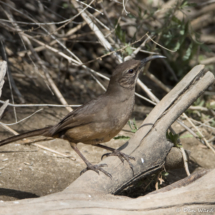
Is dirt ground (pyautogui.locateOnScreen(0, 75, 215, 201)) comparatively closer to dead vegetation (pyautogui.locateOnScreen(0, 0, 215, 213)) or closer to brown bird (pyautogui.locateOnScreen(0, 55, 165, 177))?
dead vegetation (pyautogui.locateOnScreen(0, 0, 215, 213))

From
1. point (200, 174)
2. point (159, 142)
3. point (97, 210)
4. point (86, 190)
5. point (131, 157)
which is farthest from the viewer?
point (159, 142)

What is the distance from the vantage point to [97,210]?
238 cm

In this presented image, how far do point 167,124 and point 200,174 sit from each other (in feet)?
2.71

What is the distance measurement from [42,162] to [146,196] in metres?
1.94

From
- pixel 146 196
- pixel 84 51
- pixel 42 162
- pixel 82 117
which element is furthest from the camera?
pixel 84 51

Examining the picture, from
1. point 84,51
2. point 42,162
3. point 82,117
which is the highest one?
point 82,117

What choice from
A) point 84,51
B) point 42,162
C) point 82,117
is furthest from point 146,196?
point 84,51

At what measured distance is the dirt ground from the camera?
139 inches

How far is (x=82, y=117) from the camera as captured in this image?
3.58 m

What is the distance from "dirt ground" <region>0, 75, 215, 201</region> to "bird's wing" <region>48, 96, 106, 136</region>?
0.58m

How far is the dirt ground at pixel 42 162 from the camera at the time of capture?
11.6ft

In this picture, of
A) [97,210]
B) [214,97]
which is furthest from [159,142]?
[214,97]

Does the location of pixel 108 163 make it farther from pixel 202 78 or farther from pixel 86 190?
pixel 202 78

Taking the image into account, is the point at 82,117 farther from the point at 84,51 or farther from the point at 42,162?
the point at 84,51
